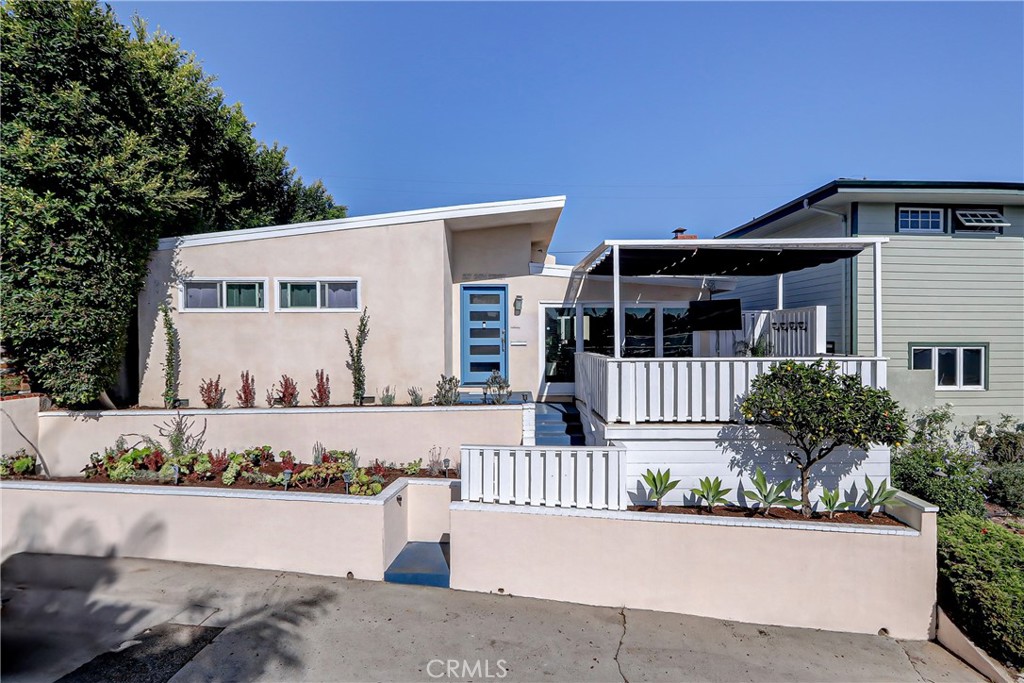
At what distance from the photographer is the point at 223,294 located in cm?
858

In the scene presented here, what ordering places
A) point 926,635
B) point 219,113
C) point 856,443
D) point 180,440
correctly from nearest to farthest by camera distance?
point 926,635, point 856,443, point 180,440, point 219,113

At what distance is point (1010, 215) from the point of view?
9.19 meters

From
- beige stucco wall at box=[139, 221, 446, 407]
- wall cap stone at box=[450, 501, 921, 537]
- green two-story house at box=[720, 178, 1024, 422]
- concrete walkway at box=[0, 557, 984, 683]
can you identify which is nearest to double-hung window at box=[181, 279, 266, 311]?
beige stucco wall at box=[139, 221, 446, 407]

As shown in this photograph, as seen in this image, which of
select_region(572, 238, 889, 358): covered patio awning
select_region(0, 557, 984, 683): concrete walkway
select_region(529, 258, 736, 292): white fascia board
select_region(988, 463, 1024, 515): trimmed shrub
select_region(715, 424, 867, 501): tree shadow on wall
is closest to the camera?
select_region(0, 557, 984, 683): concrete walkway

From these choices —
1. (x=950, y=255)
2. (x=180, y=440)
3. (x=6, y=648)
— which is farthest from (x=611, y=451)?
(x=950, y=255)

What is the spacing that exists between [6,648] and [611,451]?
571 centimetres

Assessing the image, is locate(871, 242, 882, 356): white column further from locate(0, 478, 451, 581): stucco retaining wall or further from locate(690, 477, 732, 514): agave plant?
locate(0, 478, 451, 581): stucco retaining wall

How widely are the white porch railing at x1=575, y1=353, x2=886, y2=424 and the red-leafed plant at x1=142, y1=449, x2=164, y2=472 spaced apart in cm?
605

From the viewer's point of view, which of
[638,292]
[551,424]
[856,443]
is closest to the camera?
[856,443]

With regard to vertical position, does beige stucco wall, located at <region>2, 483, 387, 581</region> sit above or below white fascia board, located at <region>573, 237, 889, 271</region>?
below

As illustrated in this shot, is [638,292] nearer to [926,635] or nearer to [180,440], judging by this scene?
[926,635]

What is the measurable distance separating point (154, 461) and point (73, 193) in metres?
3.83

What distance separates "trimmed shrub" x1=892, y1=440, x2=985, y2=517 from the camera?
6.18m

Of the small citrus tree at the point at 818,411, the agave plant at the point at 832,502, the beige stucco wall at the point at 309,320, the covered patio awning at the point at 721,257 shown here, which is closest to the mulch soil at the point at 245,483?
the beige stucco wall at the point at 309,320
